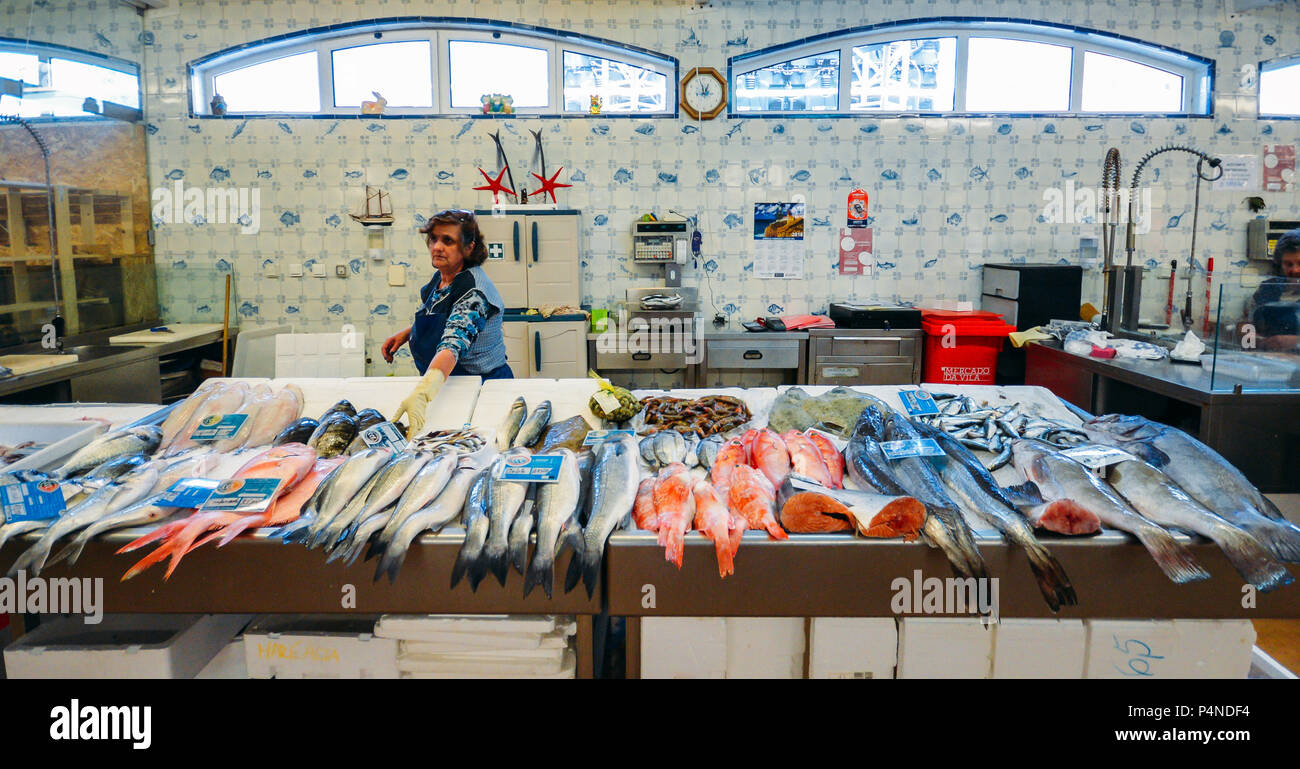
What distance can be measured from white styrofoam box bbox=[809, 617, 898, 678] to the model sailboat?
515 cm

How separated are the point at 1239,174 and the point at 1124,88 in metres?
1.08

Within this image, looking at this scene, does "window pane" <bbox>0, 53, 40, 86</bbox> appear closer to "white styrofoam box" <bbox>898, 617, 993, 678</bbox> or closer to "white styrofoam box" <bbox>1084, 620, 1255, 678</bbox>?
"white styrofoam box" <bbox>898, 617, 993, 678</bbox>

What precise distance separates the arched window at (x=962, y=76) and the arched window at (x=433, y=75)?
36.0 inches

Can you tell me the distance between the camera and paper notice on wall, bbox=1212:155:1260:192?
19.3 ft

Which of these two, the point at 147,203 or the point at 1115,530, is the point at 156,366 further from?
the point at 1115,530

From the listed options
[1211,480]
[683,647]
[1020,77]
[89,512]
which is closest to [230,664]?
[89,512]

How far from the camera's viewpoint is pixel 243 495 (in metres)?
1.81

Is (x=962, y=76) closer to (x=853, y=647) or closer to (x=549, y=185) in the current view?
(x=549, y=185)

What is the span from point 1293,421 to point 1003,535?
257 centimetres

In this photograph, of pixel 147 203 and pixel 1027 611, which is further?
pixel 147 203

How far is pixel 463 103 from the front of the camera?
239 inches

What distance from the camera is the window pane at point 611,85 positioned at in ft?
19.9

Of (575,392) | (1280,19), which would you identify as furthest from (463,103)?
(1280,19)

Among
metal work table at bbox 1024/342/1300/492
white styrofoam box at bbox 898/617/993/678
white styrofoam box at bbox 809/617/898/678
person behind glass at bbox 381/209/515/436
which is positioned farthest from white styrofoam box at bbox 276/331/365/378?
metal work table at bbox 1024/342/1300/492
